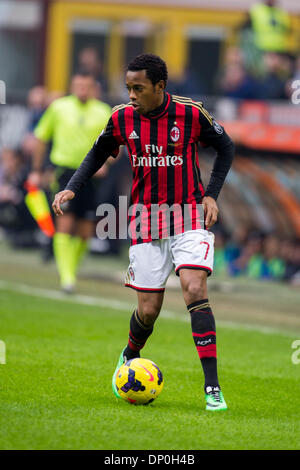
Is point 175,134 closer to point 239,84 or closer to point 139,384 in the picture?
point 139,384

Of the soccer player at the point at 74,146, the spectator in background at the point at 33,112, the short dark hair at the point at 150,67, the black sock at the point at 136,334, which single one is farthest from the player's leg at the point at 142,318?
the spectator in background at the point at 33,112

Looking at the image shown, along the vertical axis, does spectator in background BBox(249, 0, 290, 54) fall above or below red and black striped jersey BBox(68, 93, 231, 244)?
above

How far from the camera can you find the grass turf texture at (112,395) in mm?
5414

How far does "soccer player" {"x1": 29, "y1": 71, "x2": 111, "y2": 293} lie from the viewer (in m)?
12.6

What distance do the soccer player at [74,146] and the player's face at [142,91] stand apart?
242 inches

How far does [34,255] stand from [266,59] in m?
4.90

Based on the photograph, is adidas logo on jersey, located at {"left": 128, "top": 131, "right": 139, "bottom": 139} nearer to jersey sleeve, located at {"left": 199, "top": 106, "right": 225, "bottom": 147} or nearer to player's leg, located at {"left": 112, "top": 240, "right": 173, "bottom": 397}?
jersey sleeve, located at {"left": 199, "top": 106, "right": 225, "bottom": 147}

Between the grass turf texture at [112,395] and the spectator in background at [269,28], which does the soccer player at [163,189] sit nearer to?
the grass turf texture at [112,395]

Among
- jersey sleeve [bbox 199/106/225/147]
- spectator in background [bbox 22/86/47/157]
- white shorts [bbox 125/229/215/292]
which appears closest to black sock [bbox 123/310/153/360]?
white shorts [bbox 125/229/215/292]

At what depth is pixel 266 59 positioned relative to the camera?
1691 cm

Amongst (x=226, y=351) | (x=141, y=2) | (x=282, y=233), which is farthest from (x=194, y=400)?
(x=141, y=2)

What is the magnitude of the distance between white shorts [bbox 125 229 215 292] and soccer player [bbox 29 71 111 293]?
589 cm

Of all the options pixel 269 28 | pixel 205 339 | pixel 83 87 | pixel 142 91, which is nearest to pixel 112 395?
pixel 205 339
